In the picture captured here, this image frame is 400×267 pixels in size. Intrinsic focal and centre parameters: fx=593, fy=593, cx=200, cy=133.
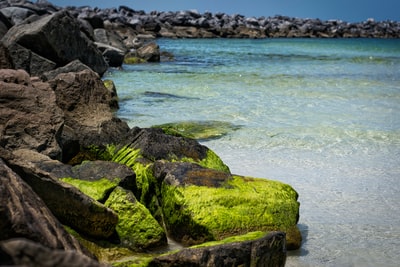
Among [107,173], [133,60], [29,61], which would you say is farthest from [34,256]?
[133,60]

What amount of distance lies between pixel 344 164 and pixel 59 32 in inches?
312

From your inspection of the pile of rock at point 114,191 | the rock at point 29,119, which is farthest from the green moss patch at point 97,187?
the rock at point 29,119

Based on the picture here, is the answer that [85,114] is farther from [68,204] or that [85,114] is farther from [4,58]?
[68,204]

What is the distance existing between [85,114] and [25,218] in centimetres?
408

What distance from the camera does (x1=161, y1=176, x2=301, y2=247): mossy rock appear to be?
3990 millimetres

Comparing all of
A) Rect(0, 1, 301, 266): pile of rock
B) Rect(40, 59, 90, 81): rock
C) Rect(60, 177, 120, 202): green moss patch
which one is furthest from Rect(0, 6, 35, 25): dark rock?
Rect(60, 177, 120, 202): green moss patch

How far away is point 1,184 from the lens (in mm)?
2369

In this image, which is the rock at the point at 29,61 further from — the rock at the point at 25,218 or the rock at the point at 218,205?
the rock at the point at 25,218

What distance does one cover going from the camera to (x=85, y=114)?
6242mm

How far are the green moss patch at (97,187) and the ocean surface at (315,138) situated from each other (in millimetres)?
1318

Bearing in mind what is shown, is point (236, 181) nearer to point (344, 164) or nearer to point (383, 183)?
point (383, 183)

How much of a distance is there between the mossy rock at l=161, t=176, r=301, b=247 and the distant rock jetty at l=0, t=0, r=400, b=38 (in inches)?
1559

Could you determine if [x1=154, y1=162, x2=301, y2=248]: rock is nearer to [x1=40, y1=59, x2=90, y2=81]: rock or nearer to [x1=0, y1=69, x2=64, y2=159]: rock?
[x1=0, y1=69, x2=64, y2=159]: rock

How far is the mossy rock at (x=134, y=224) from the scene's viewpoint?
12.8 feet
